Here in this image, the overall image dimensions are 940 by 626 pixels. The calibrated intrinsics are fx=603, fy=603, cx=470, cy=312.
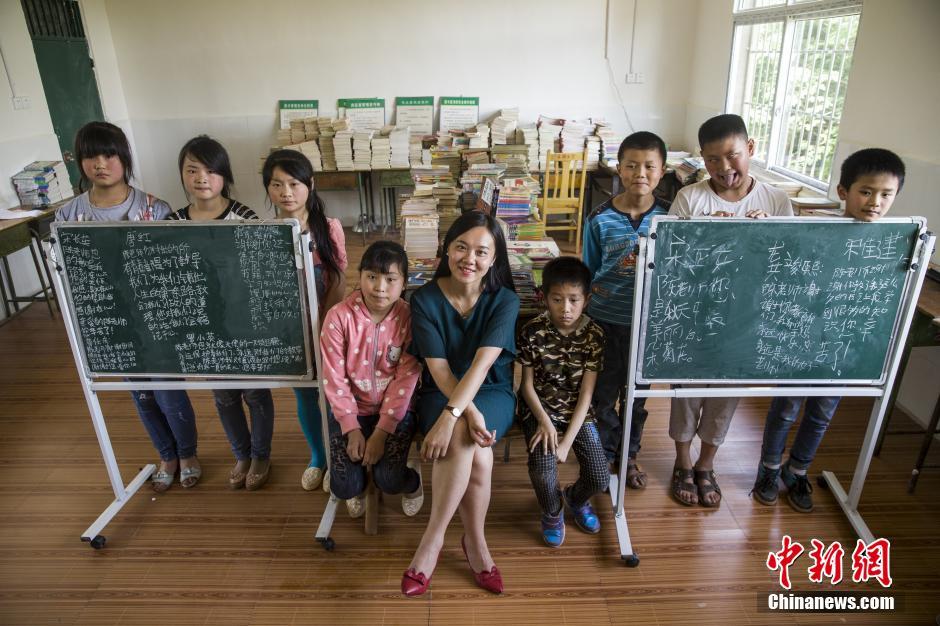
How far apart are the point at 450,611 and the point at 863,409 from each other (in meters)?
2.52

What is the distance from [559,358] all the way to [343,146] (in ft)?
14.7

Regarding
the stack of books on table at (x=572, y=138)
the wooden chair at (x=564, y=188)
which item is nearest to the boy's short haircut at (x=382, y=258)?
the wooden chair at (x=564, y=188)

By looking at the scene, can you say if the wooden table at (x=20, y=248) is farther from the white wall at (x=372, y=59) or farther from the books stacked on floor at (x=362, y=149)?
the books stacked on floor at (x=362, y=149)

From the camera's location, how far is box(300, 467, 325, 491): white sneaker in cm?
268

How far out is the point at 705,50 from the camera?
6.00 metres

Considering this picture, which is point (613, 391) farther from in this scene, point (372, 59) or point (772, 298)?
point (372, 59)

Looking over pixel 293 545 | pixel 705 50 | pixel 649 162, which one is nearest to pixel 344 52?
pixel 705 50

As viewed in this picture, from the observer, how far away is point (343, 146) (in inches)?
→ 238

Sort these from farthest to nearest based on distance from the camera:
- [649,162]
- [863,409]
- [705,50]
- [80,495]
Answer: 1. [705,50]
2. [863,409]
3. [80,495]
4. [649,162]

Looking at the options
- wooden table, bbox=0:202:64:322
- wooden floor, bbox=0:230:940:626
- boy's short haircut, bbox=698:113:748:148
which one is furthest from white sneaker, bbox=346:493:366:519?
wooden table, bbox=0:202:64:322

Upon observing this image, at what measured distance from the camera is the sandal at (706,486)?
254 cm

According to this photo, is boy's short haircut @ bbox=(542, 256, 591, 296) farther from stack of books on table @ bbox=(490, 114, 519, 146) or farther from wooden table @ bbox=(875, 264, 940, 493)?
stack of books on table @ bbox=(490, 114, 519, 146)

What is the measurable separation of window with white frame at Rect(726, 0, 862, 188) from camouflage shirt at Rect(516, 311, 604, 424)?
284cm

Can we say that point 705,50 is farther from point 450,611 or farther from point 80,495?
point 80,495
